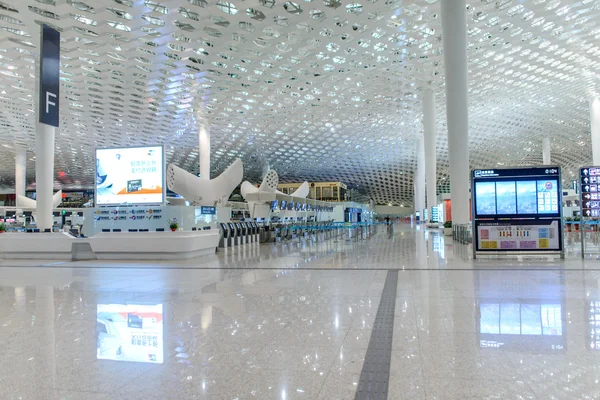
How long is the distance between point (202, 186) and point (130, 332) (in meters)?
17.4

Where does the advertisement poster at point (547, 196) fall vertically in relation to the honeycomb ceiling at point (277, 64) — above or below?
below

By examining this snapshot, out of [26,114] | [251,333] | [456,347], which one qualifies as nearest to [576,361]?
[456,347]

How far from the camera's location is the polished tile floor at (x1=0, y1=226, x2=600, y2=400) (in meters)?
2.58

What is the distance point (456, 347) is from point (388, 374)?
0.86 m

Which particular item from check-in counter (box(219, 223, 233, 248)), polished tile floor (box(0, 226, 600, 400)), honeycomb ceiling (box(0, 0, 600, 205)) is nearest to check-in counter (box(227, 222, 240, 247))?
check-in counter (box(219, 223, 233, 248))

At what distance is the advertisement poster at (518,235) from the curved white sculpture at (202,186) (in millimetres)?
12957

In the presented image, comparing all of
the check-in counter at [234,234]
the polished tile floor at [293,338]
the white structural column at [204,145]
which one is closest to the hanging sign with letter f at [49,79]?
the polished tile floor at [293,338]

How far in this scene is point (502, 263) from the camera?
9453 mm

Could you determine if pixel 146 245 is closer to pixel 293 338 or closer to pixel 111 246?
pixel 111 246

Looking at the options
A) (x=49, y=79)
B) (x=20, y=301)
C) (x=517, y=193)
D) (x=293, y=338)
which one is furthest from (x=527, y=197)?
(x=49, y=79)

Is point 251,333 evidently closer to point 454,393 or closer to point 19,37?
point 454,393

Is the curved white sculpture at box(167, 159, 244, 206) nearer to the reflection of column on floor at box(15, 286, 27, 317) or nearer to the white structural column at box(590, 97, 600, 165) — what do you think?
the reflection of column on floor at box(15, 286, 27, 317)

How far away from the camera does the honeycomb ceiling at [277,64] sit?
57.6 ft

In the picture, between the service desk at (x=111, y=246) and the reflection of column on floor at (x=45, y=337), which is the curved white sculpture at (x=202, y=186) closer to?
the service desk at (x=111, y=246)
